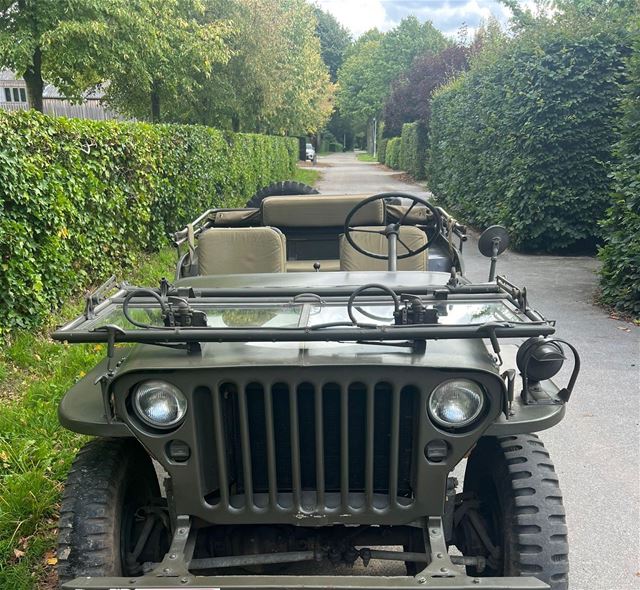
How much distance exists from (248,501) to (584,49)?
9.58 m

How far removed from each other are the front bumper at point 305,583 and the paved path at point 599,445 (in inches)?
50.3

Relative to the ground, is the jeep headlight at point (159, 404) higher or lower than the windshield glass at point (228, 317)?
lower

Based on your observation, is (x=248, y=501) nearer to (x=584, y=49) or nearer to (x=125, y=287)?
(x=125, y=287)

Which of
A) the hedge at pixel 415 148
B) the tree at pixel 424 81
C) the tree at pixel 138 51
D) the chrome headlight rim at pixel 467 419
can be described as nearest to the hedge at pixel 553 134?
the tree at pixel 138 51

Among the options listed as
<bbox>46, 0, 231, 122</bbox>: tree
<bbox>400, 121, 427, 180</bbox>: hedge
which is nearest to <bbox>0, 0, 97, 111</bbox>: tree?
<bbox>46, 0, 231, 122</bbox>: tree

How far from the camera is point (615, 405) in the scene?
5242 mm

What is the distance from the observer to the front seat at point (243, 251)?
460cm

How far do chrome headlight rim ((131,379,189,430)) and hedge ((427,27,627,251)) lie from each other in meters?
8.37

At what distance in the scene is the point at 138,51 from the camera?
13.1 meters

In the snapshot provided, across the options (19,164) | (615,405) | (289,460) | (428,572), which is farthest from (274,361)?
(19,164)

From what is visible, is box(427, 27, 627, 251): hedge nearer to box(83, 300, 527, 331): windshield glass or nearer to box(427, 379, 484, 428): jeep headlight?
box(83, 300, 527, 331): windshield glass

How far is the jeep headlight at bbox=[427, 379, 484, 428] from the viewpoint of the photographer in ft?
7.73

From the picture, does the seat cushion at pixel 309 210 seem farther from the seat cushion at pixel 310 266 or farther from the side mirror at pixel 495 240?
the side mirror at pixel 495 240

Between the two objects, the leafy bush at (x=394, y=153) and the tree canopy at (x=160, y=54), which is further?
the leafy bush at (x=394, y=153)
